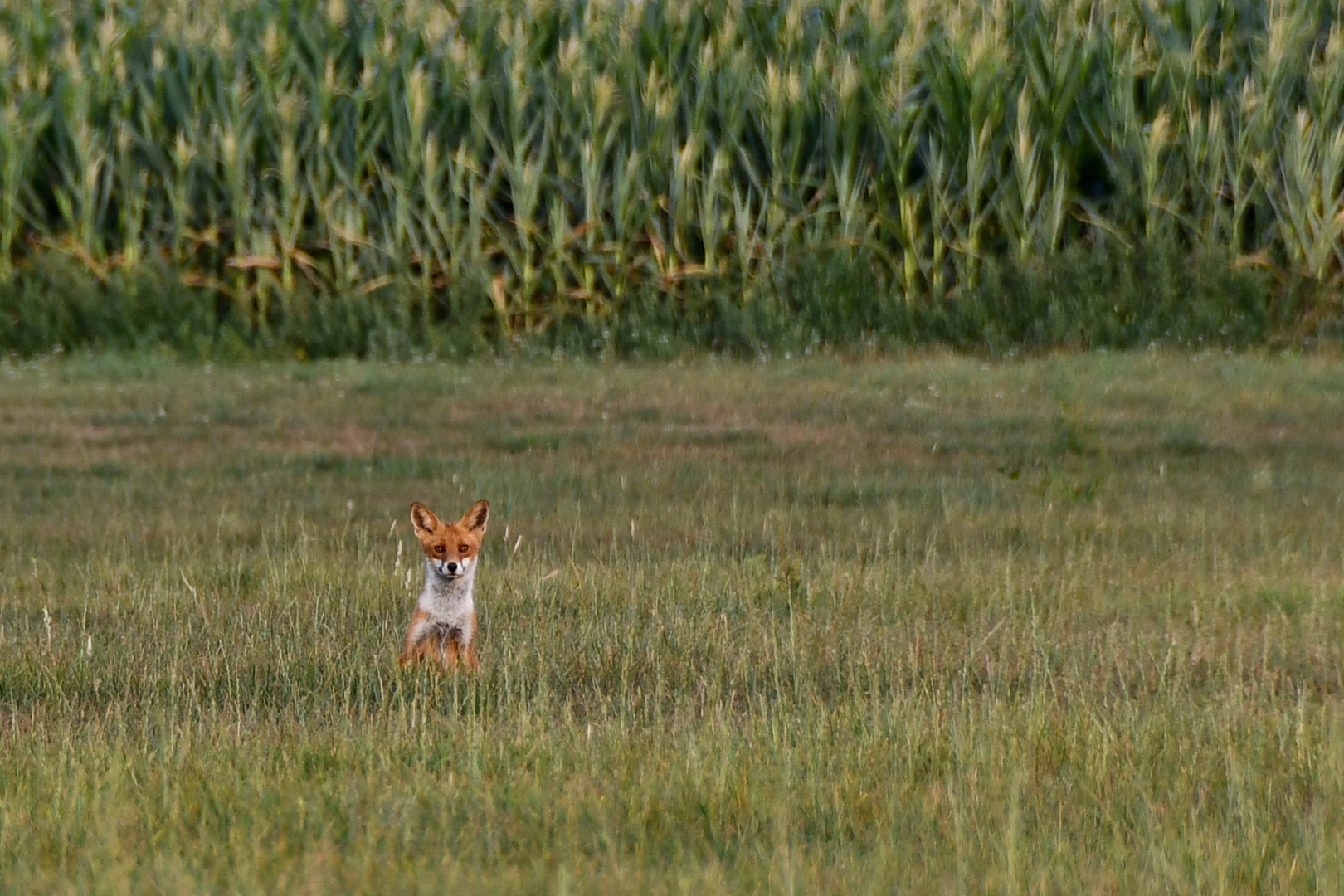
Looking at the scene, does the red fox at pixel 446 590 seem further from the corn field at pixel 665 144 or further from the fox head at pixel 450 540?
the corn field at pixel 665 144

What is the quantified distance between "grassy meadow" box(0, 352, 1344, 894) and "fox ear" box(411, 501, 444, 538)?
14.4 inches

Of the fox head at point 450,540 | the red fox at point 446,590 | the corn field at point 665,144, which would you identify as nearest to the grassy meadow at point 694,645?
the red fox at point 446,590

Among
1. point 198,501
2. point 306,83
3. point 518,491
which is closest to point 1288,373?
point 518,491

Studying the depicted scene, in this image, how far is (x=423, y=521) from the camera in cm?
487

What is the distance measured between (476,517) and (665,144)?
10880mm

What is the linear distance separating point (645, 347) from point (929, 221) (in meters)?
2.64

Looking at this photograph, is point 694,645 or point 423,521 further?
point 694,645

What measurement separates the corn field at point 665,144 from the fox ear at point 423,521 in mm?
9829

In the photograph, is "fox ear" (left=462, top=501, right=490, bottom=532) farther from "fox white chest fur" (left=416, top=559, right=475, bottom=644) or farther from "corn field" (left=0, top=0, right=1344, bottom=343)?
"corn field" (left=0, top=0, right=1344, bottom=343)

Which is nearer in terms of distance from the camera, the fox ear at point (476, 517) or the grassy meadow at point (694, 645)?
the grassy meadow at point (694, 645)

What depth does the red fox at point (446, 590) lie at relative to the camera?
4820 millimetres

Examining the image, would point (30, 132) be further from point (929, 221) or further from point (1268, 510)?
point (1268, 510)

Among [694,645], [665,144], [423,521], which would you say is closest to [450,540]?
[423,521]

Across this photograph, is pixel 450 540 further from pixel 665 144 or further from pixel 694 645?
pixel 665 144
